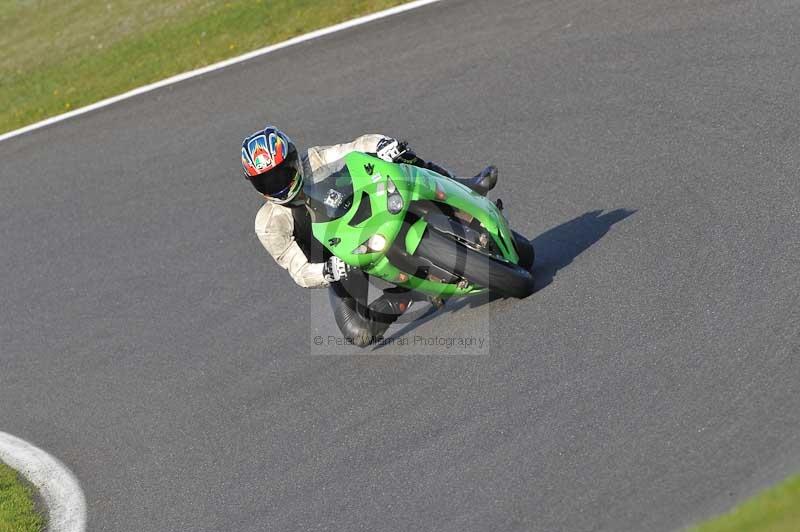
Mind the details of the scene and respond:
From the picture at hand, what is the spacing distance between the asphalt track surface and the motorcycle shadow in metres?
0.04

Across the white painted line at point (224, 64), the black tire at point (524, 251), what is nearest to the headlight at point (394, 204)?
the black tire at point (524, 251)

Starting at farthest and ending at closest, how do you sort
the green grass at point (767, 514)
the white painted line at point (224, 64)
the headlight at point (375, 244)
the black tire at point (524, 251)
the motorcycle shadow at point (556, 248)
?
the white painted line at point (224, 64) < the motorcycle shadow at point (556, 248) < the black tire at point (524, 251) < the headlight at point (375, 244) < the green grass at point (767, 514)

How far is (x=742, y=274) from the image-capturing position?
762cm

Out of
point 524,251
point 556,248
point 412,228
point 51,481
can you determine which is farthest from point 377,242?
point 51,481

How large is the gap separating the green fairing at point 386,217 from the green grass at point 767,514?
2.94m

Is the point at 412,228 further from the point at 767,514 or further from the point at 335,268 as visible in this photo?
the point at 767,514

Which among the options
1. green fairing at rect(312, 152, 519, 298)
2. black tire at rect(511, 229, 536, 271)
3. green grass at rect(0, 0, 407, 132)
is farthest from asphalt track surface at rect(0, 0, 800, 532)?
green grass at rect(0, 0, 407, 132)

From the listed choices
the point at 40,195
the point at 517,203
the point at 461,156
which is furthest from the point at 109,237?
the point at 517,203

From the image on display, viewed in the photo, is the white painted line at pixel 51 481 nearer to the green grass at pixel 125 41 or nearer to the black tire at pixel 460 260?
the black tire at pixel 460 260

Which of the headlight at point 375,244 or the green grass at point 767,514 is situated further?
the headlight at point 375,244

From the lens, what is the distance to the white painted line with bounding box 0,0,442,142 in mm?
14133

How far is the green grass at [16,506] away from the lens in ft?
25.1

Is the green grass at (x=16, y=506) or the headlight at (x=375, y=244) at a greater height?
the headlight at (x=375, y=244)

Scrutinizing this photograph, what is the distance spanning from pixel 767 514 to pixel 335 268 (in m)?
3.23
